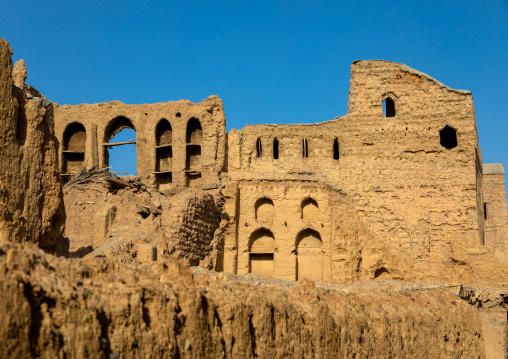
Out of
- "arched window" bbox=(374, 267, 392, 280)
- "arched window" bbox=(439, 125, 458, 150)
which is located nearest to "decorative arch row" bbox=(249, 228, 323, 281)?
"arched window" bbox=(374, 267, 392, 280)

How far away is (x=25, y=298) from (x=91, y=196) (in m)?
16.3

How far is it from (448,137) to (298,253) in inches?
286

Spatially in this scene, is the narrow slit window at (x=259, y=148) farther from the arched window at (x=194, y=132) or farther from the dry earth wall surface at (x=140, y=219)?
the dry earth wall surface at (x=140, y=219)

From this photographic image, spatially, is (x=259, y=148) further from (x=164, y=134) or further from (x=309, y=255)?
(x=164, y=134)

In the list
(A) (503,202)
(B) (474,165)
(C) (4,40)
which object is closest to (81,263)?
(C) (4,40)

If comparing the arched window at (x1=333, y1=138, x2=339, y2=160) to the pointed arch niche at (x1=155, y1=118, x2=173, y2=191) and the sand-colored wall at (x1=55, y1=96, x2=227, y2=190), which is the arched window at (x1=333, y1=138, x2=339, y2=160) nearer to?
the sand-colored wall at (x1=55, y1=96, x2=227, y2=190)

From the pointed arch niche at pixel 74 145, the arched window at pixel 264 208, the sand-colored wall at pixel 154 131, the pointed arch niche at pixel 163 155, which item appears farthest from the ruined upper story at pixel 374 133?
the pointed arch niche at pixel 74 145

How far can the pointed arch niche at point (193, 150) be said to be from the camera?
2992cm

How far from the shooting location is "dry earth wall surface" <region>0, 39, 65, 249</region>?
1271cm

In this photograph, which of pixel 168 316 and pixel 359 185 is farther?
pixel 359 185

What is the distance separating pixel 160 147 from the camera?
30156 mm

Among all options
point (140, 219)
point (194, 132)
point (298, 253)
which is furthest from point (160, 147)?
point (140, 219)

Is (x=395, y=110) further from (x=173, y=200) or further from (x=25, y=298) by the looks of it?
(x=25, y=298)

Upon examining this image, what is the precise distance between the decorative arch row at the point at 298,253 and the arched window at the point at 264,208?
51 centimetres
